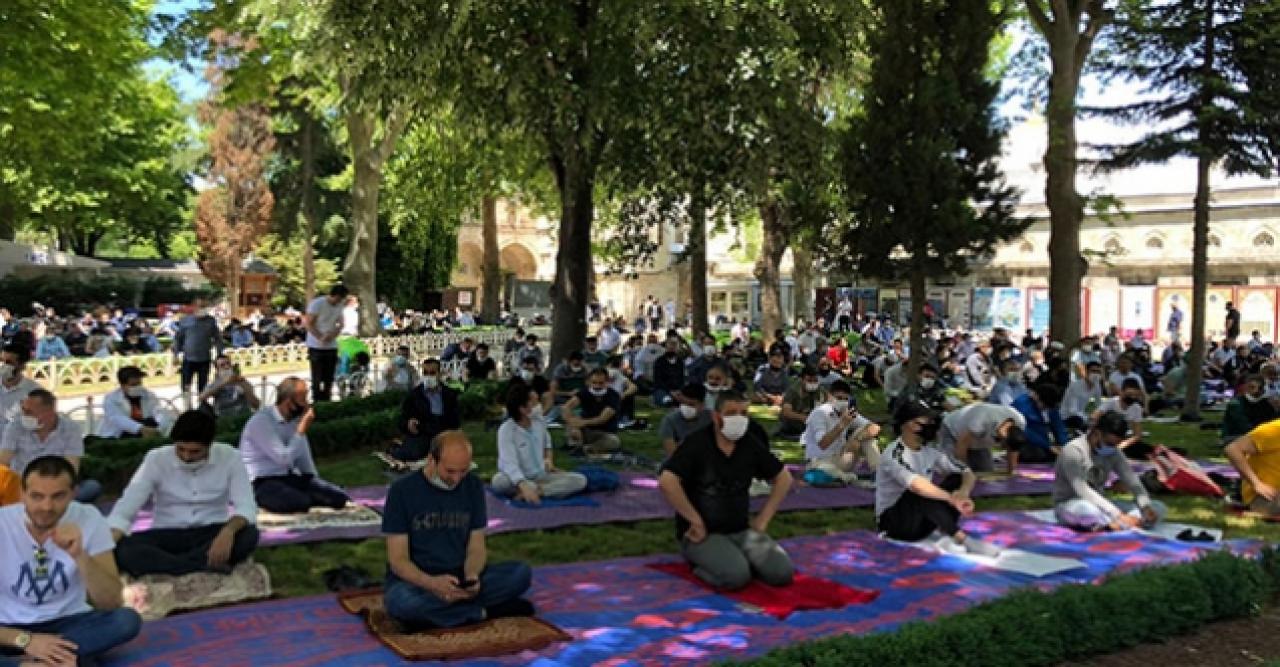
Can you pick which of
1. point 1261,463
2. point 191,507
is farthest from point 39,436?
point 1261,463

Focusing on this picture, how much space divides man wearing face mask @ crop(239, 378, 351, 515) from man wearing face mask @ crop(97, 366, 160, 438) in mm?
2942

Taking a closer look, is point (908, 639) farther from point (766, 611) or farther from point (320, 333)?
point (320, 333)

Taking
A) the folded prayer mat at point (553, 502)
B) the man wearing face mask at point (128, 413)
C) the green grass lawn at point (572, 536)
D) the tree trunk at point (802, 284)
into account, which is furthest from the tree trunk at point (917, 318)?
the tree trunk at point (802, 284)

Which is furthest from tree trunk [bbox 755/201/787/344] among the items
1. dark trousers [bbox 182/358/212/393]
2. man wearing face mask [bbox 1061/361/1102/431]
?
dark trousers [bbox 182/358/212/393]

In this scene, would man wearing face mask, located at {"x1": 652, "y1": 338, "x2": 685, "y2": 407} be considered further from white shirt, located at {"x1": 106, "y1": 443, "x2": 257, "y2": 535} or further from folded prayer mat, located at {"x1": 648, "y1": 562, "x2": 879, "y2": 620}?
white shirt, located at {"x1": 106, "y1": 443, "x2": 257, "y2": 535}

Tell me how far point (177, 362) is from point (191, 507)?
16.1 metres

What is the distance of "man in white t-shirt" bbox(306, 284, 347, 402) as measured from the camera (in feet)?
44.9

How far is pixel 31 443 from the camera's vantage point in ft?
25.4

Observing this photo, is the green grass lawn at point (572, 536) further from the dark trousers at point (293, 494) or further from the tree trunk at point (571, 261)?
the tree trunk at point (571, 261)

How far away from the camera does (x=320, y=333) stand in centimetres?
1393

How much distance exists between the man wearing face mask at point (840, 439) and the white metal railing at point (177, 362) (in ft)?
34.3

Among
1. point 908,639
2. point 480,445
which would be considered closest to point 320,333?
point 480,445

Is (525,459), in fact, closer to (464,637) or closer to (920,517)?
(920,517)

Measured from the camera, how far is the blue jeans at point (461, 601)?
5.41 m
